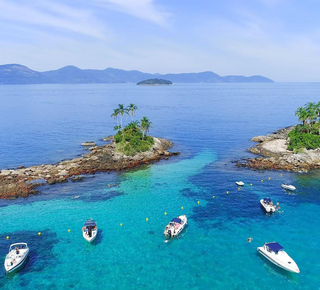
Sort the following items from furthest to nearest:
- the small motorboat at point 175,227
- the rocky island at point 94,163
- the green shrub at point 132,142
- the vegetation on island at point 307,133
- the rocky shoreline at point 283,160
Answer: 1. the green shrub at point 132,142
2. the vegetation on island at point 307,133
3. the rocky shoreline at point 283,160
4. the rocky island at point 94,163
5. the small motorboat at point 175,227

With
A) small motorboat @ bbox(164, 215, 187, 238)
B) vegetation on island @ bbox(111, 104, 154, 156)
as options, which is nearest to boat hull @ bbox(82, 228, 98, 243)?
small motorboat @ bbox(164, 215, 187, 238)

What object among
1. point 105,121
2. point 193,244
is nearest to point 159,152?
point 193,244

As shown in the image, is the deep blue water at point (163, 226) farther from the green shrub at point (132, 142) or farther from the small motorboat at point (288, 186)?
the green shrub at point (132, 142)

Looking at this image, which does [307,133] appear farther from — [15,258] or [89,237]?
[15,258]

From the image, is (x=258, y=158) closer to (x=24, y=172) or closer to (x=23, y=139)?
(x=24, y=172)

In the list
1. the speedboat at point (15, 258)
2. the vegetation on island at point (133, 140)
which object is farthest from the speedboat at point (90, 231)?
the vegetation on island at point (133, 140)
